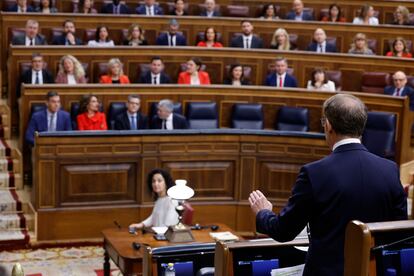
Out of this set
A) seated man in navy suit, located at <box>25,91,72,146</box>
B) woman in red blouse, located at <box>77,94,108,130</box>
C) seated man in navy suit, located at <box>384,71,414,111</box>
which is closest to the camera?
seated man in navy suit, located at <box>25,91,72,146</box>

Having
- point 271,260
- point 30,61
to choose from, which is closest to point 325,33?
point 30,61

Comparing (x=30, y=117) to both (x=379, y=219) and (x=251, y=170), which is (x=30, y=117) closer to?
(x=251, y=170)

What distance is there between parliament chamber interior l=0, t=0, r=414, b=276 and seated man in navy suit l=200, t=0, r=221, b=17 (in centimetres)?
37

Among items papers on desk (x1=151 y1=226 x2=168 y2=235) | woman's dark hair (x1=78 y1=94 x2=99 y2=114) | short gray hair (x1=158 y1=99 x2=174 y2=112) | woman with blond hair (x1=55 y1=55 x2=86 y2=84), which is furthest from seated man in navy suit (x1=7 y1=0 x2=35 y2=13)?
papers on desk (x1=151 y1=226 x2=168 y2=235)

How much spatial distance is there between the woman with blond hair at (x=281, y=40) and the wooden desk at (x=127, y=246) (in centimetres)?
318

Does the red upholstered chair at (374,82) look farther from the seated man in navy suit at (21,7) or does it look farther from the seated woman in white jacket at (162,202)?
the seated man in navy suit at (21,7)

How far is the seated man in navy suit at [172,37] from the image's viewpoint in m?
7.69

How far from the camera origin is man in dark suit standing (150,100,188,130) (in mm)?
6184

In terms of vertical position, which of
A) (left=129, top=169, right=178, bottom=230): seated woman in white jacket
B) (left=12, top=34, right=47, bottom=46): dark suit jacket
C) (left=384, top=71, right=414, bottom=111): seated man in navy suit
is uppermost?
(left=12, top=34, right=47, bottom=46): dark suit jacket

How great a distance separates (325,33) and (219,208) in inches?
108

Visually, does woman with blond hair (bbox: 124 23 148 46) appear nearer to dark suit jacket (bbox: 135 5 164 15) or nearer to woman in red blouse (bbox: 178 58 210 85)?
woman in red blouse (bbox: 178 58 210 85)

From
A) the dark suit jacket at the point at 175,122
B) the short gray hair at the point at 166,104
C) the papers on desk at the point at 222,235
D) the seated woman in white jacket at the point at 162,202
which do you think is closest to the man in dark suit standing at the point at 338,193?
the papers on desk at the point at 222,235

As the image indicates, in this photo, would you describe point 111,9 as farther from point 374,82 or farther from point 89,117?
point 374,82

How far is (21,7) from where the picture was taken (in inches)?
314
